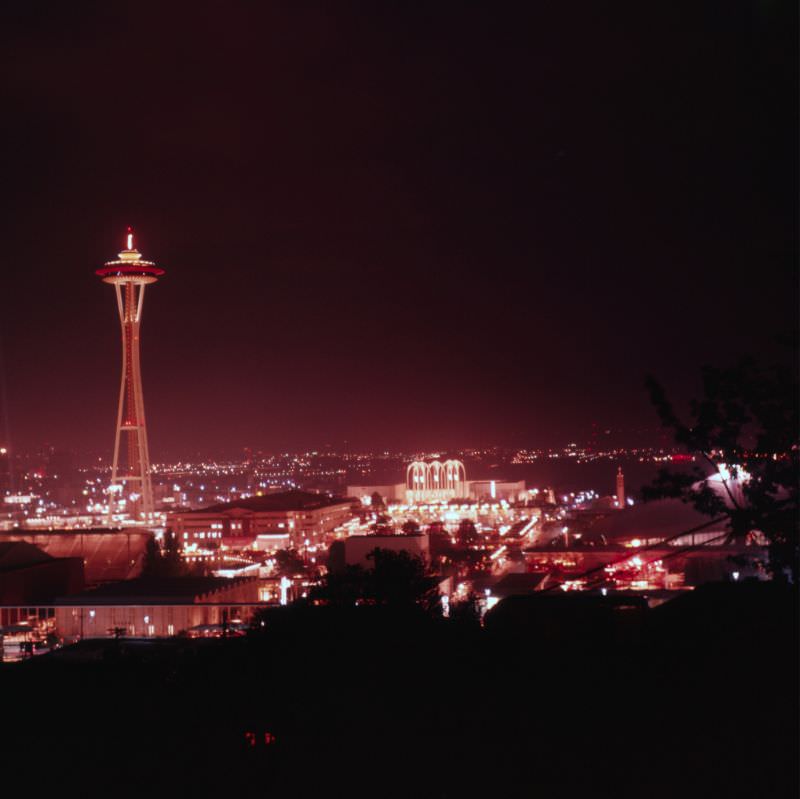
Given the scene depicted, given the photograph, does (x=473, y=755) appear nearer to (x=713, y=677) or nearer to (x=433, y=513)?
(x=713, y=677)

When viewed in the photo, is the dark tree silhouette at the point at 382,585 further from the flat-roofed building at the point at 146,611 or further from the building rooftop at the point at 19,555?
the building rooftop at the point at 19,555

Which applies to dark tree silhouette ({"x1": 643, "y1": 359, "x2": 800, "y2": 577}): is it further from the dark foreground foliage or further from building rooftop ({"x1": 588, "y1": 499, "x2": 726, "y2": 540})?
building rooftop ({"x1": 588, "y1": 499, "x2": 726, "y2": 540})

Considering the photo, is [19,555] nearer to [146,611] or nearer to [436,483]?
[146,611]

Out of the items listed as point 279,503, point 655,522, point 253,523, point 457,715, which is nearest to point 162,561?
point 655,522

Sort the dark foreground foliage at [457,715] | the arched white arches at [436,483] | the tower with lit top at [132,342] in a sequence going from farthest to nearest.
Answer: the arched white arches at [436,483]
the tower with lit top at [132,342]
the dark foreground foliage at [457,715]

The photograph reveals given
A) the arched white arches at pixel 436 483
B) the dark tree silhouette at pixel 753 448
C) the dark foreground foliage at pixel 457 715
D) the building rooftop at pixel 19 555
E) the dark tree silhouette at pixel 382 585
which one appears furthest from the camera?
the arched white arches at pixel 436 483

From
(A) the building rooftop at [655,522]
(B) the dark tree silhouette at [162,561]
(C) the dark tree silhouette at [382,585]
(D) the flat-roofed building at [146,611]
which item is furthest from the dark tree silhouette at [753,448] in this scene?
(B) the dark tree silhouette at [162,561]
